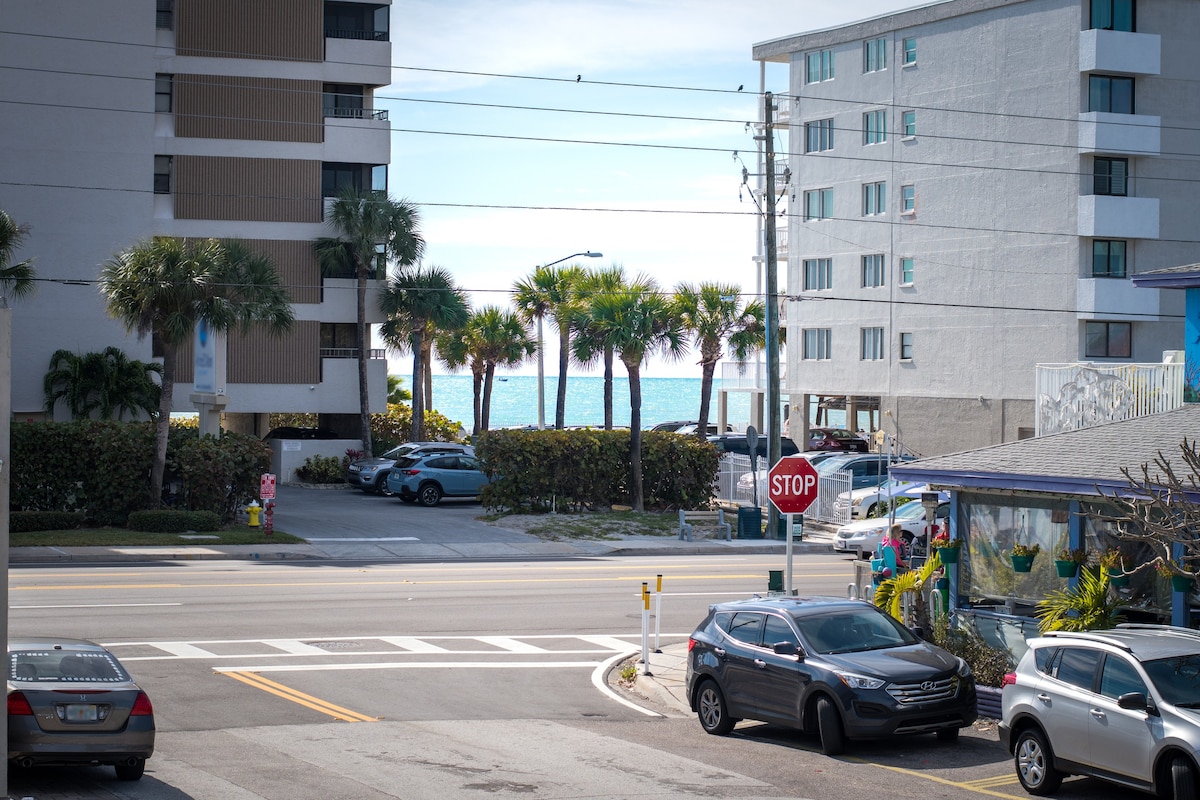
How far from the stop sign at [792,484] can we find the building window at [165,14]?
3635cm

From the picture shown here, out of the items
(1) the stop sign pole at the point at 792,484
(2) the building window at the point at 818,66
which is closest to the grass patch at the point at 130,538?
(1) the stop sign pole at the point at 792,484

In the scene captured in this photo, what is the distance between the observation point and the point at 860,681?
13.9 m

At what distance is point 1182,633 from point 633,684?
7.56 metres

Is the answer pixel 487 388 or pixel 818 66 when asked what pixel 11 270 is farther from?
pixel 818 66

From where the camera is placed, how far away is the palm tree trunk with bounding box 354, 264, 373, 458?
49312mm

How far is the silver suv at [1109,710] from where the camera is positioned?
11.0 m

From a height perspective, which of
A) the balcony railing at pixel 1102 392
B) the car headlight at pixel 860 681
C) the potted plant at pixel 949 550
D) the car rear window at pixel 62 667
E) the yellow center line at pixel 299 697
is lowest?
the yellow center line at pixel 299 697

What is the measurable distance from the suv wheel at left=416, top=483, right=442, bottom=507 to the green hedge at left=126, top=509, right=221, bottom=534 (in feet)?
30.6

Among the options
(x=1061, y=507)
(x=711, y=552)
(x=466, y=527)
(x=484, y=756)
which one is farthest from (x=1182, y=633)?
(x=466, y=527)

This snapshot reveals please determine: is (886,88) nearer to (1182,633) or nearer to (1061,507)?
(1061,507)

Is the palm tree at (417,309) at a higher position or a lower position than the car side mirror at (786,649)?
higher

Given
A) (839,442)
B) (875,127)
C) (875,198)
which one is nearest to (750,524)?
(839,442)

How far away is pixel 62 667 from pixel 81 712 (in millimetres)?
577

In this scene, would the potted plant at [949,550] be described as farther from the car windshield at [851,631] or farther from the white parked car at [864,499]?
the white parked car at [864,499]
